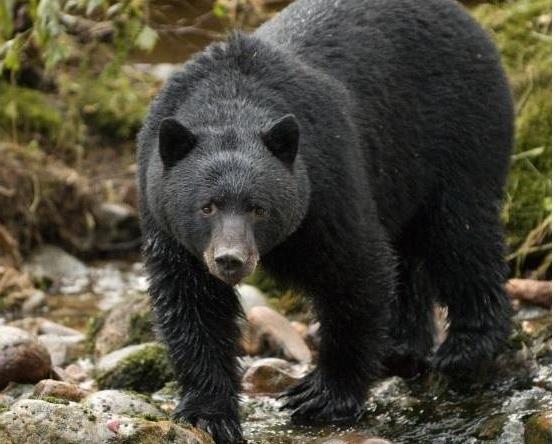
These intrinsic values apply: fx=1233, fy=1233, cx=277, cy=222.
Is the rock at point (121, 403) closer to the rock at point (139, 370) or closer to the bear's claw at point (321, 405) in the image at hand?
the bear's claw at point (321, 405)

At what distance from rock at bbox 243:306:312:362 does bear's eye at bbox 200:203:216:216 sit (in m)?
2.86

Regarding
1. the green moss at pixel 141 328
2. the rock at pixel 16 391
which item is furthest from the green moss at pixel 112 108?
the rock at pixel 16 391

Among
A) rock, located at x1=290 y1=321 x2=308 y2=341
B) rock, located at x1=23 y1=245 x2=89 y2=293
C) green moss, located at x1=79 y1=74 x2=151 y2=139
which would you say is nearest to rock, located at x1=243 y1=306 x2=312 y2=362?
rock, located at x1=290 y1=321 x2=308 y2=341

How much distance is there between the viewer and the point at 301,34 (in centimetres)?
749

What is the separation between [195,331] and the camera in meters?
6.79

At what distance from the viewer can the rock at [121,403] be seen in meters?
6.44

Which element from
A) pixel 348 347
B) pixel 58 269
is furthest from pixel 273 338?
pixel 58 269

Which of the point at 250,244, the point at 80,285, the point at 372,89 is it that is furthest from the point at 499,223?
the point at 80,285

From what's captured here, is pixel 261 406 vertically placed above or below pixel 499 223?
below

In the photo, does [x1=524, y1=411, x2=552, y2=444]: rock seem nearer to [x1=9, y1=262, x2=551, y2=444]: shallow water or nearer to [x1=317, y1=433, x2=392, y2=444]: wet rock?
[x1=9, y1=262, x2=551, y2=444]: shallow water

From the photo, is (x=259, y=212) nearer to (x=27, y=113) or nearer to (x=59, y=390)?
(x=59, y=390)

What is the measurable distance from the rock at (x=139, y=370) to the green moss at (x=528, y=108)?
10.9 ft

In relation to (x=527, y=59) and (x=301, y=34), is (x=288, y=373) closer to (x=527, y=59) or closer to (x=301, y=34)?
(x=301, y=34)

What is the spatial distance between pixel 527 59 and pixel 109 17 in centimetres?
433
